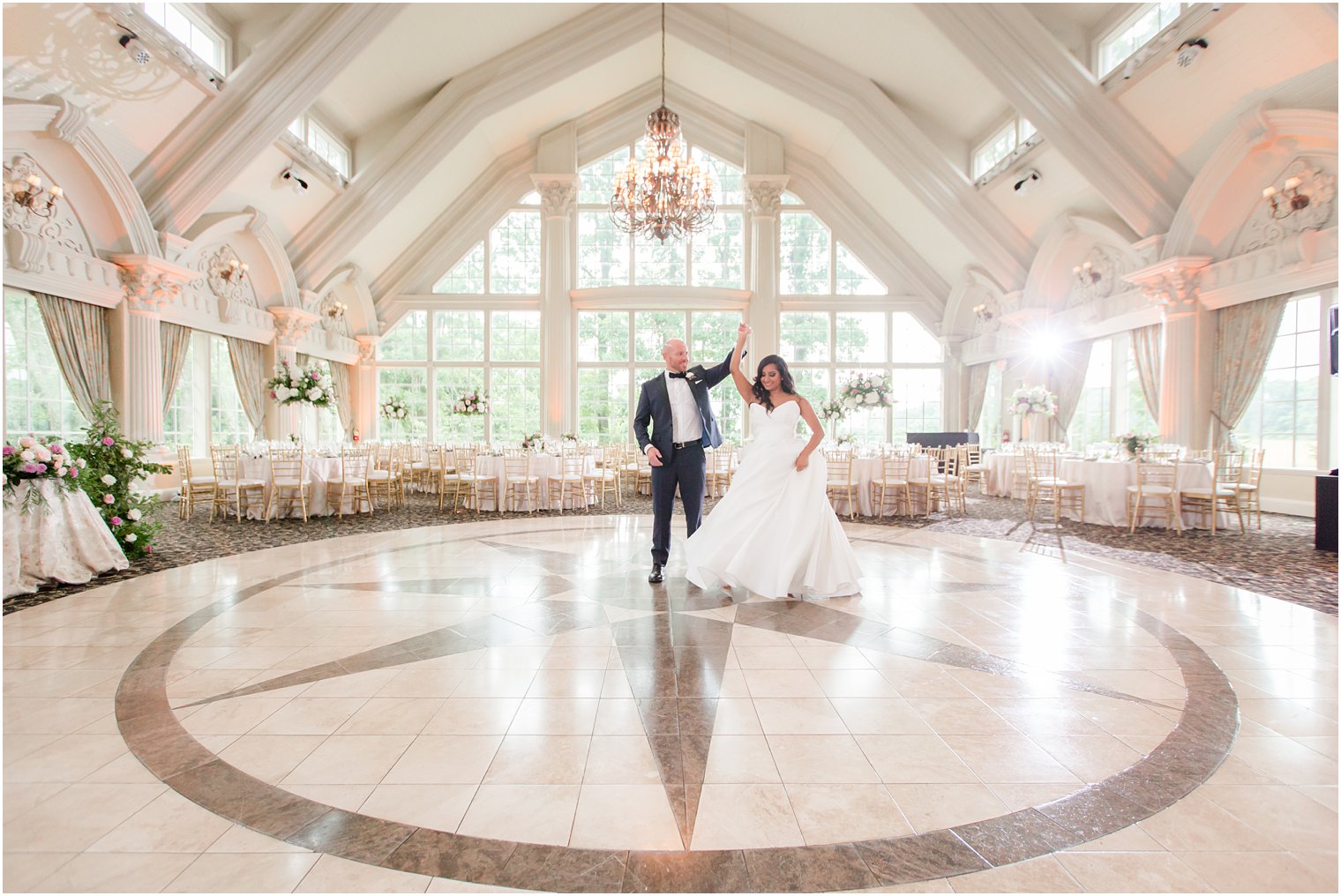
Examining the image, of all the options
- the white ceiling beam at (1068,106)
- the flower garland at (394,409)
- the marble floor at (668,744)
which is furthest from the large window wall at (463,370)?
the marble floor at (668,744)

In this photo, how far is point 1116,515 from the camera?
7434mm

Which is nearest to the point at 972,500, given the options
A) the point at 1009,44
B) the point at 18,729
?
the point at 1009,44

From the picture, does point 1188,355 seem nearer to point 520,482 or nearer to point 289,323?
point 520,482

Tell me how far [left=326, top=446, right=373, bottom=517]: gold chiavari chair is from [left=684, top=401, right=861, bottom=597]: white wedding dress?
5805 mm

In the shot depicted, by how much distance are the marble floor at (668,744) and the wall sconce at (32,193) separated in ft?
20.0

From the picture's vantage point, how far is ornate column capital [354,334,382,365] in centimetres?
1422

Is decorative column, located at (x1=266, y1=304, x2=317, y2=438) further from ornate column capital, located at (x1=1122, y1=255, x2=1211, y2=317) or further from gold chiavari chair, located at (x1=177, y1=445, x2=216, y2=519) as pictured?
ornate column capital, located at (x1=1122, y1=255, x2=1211, y2=317)

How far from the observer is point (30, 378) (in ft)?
23.9

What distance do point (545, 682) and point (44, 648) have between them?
2.58m

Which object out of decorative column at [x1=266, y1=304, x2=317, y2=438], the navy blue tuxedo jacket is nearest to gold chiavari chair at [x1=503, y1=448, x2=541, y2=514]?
the navy blue tuxedo jacket

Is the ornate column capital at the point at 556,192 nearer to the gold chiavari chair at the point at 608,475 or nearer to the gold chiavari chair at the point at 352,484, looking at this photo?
the gold chiavari chair at the point at 608,475

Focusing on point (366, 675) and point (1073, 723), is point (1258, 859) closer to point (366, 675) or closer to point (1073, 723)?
point (1073, 723)

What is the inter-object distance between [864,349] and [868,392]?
656 centimetres

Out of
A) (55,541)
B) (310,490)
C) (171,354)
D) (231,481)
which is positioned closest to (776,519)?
(55,541)
